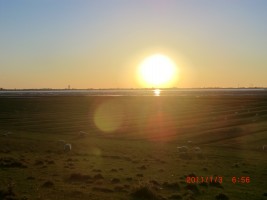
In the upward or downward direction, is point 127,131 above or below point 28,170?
above

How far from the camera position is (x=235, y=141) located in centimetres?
5506

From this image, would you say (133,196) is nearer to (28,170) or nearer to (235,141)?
(28,170)

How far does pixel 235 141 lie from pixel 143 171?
25.6 metres

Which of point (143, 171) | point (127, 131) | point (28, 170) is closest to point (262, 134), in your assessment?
point (127, 131)

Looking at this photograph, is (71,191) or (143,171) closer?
(71,191)
